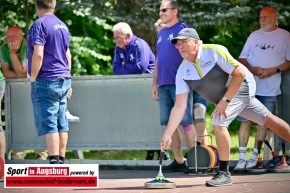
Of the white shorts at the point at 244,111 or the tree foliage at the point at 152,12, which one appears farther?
the tree foliage at the point at 152,12

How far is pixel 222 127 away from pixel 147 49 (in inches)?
156

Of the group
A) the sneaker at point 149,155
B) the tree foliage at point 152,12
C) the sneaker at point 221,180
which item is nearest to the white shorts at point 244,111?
the sneaker at point 221,180

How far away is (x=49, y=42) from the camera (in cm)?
1398

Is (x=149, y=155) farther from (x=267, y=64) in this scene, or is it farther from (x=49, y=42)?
(x=49, y=42)

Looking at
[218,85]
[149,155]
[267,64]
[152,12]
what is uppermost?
[152,12]

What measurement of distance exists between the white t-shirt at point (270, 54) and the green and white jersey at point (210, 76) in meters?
2.22

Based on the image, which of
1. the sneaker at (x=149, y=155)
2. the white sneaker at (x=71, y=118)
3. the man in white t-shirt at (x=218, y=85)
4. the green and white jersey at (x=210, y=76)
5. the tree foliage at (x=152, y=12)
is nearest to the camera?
the man in white t-shirt at (x=218, y=85)

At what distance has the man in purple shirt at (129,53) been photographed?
625 inches

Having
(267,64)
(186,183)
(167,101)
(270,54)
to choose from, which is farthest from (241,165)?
(186,183)

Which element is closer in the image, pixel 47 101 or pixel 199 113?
pixel 47 101

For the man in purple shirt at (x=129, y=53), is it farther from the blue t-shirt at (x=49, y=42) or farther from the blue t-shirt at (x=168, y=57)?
the blue t-shirt at (x=49, y=42)

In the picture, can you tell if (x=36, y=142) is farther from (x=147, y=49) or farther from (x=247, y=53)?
(x=247, y=53)

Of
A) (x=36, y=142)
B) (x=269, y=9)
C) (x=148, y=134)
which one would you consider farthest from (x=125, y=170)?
(x=269, y=9)

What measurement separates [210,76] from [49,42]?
98.4 inches
